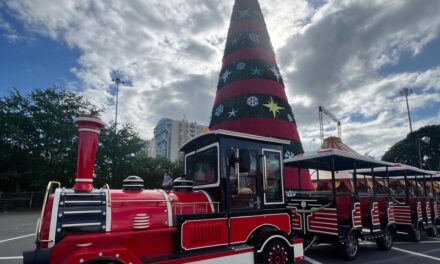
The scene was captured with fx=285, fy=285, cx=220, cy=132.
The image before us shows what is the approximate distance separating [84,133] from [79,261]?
6.14ft

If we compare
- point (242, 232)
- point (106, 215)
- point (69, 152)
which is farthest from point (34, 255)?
point (69, 152)

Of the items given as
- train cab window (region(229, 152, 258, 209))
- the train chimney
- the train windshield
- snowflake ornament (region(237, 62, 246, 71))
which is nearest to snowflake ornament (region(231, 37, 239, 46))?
snowflake ornament (region(237, 62, 246, 71))

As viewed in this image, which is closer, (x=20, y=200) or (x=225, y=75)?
(x=225, y=75)

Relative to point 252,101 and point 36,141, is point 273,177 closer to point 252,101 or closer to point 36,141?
point 252,101

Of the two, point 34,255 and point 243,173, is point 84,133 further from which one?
point 243,173

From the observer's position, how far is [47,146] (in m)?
25.4

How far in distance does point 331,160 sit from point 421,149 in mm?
50281

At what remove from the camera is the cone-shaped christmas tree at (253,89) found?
1307 cm

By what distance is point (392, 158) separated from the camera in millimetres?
52938

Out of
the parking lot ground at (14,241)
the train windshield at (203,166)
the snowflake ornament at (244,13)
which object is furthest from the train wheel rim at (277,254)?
the snowflake ornament at (244,13)

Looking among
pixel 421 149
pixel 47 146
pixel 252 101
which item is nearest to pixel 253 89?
pixel 252 101

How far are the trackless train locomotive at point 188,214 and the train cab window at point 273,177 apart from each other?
0.9 inches

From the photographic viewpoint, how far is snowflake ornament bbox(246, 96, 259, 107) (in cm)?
1320

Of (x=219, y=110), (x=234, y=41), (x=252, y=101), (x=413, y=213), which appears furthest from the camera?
(x=234, y=41)
